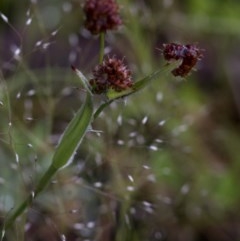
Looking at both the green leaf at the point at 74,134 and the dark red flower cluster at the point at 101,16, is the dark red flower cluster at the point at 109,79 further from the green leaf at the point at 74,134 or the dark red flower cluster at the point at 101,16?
the dark red flower cluster at the point at 101,16

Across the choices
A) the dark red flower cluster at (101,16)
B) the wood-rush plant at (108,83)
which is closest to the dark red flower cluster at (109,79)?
the wood-rush plant at (108,83)

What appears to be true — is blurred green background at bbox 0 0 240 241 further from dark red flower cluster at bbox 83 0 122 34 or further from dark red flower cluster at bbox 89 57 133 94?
dark red flower cluster at bbox 89 57 133 94

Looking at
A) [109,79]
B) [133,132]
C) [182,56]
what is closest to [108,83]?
[109,79]

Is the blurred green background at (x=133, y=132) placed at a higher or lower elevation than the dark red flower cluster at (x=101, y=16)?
lower

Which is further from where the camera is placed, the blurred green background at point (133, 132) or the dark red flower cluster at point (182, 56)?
the blurred green background at point (133, 132)

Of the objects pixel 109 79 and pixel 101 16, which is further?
pixel 101 16

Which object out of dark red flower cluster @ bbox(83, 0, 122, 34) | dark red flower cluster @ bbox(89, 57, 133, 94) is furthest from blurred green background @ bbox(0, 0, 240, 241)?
dark red flower cluster @ bbox(89, 57, 133, 94)

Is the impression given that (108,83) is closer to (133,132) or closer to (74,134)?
(74,134)
